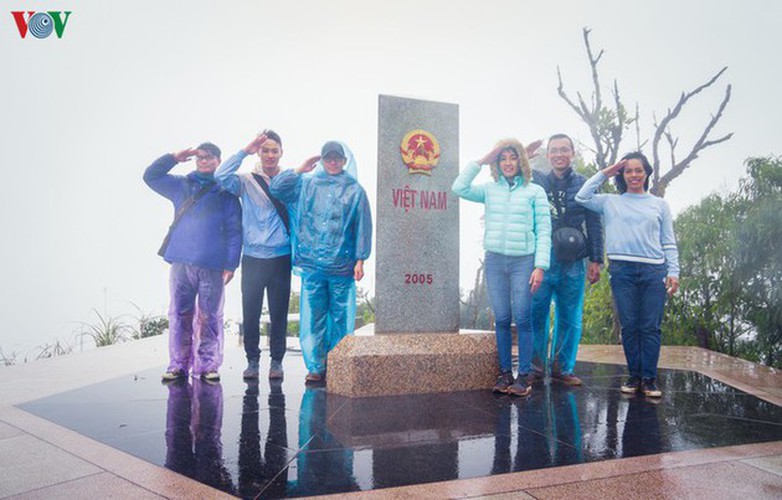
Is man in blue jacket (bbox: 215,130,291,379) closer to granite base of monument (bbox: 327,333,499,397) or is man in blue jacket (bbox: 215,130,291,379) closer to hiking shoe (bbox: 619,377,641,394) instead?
granite base of monument (bbox: 327,333,499,397)

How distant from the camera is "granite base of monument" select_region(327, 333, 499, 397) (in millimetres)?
4254

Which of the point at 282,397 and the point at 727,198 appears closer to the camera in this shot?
the point at 282,397

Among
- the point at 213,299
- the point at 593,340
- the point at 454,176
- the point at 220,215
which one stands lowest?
the point at 593,340

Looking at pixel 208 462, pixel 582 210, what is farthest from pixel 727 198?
pixel 208 462

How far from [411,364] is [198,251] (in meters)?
2.05

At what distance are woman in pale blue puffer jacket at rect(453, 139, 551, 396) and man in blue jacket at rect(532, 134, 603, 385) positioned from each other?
0.47 meters

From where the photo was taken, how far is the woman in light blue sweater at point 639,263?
430cm

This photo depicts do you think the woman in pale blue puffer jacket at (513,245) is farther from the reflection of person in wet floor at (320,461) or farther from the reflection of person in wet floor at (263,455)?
the reflection of person in wet floor at (263,455)

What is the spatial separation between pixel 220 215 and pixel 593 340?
9.99 meters

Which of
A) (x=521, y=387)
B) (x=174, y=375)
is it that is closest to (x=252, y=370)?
(x=174, y=375)

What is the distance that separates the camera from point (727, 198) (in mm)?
11094

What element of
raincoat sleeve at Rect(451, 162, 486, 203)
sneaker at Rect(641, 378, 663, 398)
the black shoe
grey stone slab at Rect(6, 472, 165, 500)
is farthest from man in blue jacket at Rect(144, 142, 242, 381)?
sneaker at Rect(641, 378, 663, 398)

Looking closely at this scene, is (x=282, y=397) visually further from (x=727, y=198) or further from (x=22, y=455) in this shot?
(x=727, y=198)

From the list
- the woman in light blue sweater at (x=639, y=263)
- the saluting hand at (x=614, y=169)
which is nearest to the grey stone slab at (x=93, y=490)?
the woman in light blue sweater at (x=639, y=263)
